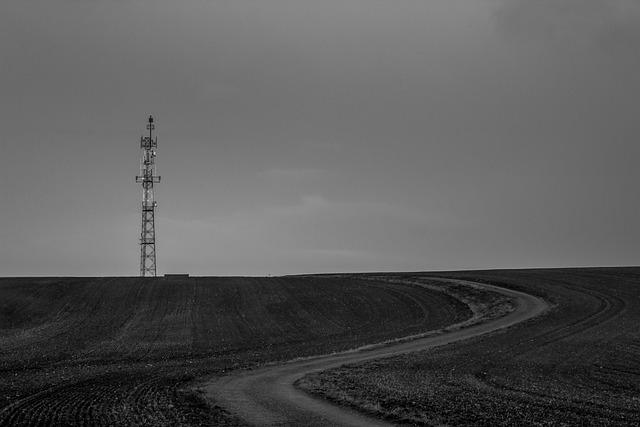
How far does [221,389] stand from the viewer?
27172mm

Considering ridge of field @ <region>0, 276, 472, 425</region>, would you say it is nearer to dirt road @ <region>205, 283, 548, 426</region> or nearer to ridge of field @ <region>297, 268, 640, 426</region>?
dirt road @ <region>205, 283, 548, 426</region>

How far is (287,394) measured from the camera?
2603 centimetres

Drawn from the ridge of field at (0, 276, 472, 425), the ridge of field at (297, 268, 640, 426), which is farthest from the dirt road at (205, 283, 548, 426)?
the ridge of field at (0, 276, 472, 425)

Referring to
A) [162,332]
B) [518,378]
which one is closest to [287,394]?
[518,378]

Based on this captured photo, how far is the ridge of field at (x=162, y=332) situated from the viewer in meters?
24.1

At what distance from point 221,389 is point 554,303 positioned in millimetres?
42839

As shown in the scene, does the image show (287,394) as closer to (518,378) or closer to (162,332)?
(518,378)

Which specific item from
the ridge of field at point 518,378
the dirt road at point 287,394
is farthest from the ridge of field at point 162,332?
the ridge of field at point 518,378

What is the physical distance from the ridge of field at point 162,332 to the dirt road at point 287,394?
1.28m

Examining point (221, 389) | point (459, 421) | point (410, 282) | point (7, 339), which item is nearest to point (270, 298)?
point (410, 282)

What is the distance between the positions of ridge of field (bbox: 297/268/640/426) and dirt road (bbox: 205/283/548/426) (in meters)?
1.09

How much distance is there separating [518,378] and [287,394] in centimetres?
1098

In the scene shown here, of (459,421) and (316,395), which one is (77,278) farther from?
(459,421)

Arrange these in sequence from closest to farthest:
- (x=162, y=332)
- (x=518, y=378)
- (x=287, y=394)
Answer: (x=287, y=394), (x=518, y=378), (x=162, y=332)
